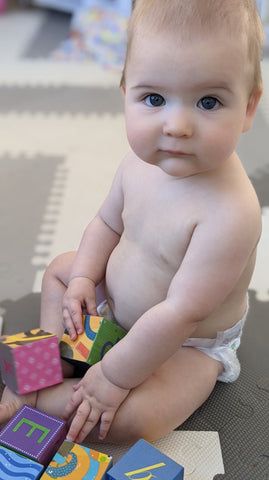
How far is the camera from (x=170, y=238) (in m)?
0.76

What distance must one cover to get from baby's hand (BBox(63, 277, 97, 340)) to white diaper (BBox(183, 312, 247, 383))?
0.16 m

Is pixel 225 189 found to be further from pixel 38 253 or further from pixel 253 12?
pixel 38 253

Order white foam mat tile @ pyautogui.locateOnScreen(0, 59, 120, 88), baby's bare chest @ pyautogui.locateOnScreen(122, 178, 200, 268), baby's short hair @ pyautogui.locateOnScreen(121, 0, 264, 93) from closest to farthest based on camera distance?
baby's short hair @ pyautogui.locateOnScreen(121, 0, 264, 93), baby's bare chest @ pyautogui.locateOnScreen(122, 178, 200, 268), white foam mat tile @ pyautogui.locateOnScreen(0, 59, 120, 88)

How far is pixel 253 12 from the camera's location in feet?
→ 2.19

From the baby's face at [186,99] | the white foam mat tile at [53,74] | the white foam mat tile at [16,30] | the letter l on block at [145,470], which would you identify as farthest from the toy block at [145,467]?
the white foam mat tile at [16,30]

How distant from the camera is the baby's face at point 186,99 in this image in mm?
630

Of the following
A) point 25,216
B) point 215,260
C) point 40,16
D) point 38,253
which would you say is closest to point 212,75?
point 215,260

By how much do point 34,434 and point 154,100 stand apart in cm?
44

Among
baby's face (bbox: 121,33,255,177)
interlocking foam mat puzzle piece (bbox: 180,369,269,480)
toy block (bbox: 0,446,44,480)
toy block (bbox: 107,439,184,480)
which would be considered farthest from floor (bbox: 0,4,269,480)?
baby's face (bbox: 121,33,255,177)

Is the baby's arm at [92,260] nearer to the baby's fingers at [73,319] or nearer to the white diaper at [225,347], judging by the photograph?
the baby's fingers at [73,319]

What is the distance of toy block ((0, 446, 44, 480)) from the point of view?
2.20 ft

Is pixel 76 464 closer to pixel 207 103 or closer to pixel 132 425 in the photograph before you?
pixel 132 425

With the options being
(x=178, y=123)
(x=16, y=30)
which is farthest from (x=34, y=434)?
(x=16, y=30)

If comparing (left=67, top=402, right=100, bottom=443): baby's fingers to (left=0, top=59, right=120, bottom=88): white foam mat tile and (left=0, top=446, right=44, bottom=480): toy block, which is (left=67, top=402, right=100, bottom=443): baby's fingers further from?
(left=0, top=59, right=120, bottom=88): white foam mat tile
